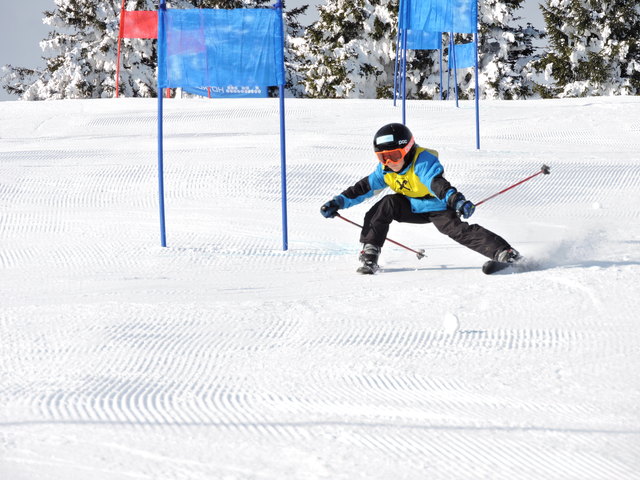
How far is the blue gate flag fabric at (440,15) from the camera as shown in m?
10.4

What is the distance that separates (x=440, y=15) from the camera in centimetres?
1052

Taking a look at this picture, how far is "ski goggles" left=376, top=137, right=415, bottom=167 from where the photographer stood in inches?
216

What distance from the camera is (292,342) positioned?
385 cm

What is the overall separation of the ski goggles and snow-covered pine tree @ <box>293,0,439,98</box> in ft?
77.6

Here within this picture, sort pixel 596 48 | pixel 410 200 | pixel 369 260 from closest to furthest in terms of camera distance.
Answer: pixel 369 260, pixel 410 200, pixel 596 48

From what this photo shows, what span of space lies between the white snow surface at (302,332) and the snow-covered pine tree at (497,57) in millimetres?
19366

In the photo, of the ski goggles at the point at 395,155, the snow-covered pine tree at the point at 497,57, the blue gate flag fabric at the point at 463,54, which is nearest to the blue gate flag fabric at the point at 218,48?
the ski goggles at the point at 395,155

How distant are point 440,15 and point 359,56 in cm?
1891

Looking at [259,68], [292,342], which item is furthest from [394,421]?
[259,68]

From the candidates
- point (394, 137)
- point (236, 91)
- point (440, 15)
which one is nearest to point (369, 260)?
point (394, 137)

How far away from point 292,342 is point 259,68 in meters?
2.88

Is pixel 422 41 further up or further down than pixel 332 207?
further up

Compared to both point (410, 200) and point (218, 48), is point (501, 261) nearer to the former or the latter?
point (410, 200)

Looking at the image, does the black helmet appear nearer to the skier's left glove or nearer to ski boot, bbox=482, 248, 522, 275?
the skier's left glove
